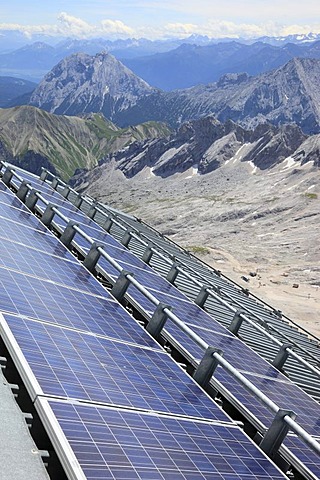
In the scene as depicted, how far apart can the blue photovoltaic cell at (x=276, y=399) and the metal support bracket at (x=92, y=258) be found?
7.81 m

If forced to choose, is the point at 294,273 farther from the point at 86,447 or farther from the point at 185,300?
the point at 86,447

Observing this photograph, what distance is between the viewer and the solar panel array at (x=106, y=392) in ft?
31.4

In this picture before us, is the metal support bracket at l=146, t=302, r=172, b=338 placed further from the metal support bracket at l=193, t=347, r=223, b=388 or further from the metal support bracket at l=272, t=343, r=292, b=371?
the metal support bracket at l=272, t=343, r=292, b=371

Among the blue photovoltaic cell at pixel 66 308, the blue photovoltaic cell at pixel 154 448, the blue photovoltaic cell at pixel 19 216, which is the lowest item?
the blue photovoltaic cell at pixel 154 448

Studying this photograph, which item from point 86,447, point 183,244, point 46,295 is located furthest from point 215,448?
point 183,244

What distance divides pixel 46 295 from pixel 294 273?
312 ft

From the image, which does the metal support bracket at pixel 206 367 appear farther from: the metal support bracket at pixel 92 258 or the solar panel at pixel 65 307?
the metal support bracket at pixel 92 258

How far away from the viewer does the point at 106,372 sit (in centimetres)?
1288

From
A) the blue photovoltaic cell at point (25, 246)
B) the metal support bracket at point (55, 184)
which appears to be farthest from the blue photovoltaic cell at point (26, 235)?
the metal support bracket at point (55, 184)

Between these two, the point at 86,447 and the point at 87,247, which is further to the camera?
the point at 87,247

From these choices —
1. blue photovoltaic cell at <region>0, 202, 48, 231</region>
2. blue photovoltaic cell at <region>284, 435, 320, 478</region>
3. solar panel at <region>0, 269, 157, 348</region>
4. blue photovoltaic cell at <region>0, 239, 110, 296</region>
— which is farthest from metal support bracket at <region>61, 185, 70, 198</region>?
blue photovoltaic cell at <region>284, 435, 320, 478</region>

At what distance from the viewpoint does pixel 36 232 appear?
79.3 feet

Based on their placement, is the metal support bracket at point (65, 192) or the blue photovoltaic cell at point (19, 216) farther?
the metal support bracket at point (65, 192)

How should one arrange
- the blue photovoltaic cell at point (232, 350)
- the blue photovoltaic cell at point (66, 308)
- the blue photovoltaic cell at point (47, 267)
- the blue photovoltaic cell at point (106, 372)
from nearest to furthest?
the blue photovoltaic cell at point (106, 372), the blue photovoltaic cell at point (66, 308), the blue photovoltaic cell at point (47, 267), the blue photovoltaic cell at point (232, 350)
